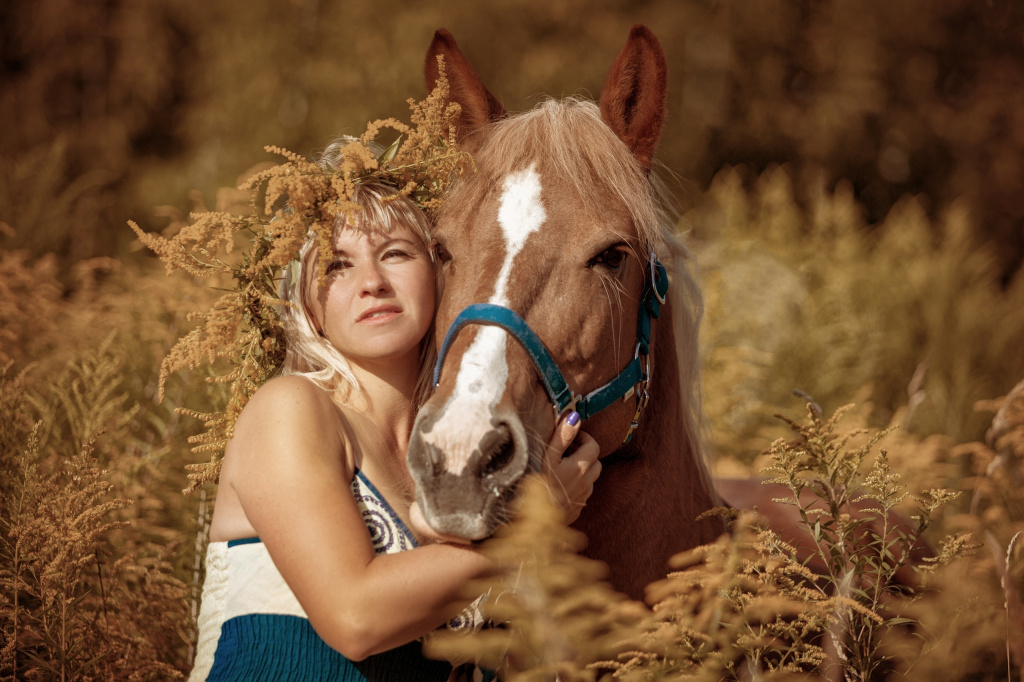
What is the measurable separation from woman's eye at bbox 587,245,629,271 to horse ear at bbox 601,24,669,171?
0.32 m

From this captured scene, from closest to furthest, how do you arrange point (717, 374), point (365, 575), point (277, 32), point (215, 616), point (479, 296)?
point (365, 575), point (479, 296), point (215, 616), point (717, 374), point (277, 32)

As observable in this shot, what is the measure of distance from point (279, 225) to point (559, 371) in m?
0.84

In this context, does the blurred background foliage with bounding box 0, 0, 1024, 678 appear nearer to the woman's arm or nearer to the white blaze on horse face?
the white blaze on horse face

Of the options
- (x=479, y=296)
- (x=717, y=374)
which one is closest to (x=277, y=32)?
(x=717, y=374)

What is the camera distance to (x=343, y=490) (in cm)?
176

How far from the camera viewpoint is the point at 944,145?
1114 centimetres

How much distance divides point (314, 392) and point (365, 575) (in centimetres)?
48

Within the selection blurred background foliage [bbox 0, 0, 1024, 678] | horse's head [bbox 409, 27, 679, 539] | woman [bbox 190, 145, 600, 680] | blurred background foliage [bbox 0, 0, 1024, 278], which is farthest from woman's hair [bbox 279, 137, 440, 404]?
blurred background foliage [bbox 0, 0, 1024, 278]

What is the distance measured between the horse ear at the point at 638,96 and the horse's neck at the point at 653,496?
1.64 ft

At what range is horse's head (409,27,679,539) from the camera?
1.59 m

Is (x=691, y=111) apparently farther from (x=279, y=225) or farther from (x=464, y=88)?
(x=279, y=225)

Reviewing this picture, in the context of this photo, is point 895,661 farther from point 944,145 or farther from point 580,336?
point 944,145

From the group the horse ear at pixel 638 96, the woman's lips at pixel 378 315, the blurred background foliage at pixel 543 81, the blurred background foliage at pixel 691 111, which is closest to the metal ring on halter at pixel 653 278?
the horse ear at pixel 638 96

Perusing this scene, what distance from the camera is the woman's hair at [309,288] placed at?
2098 mm
